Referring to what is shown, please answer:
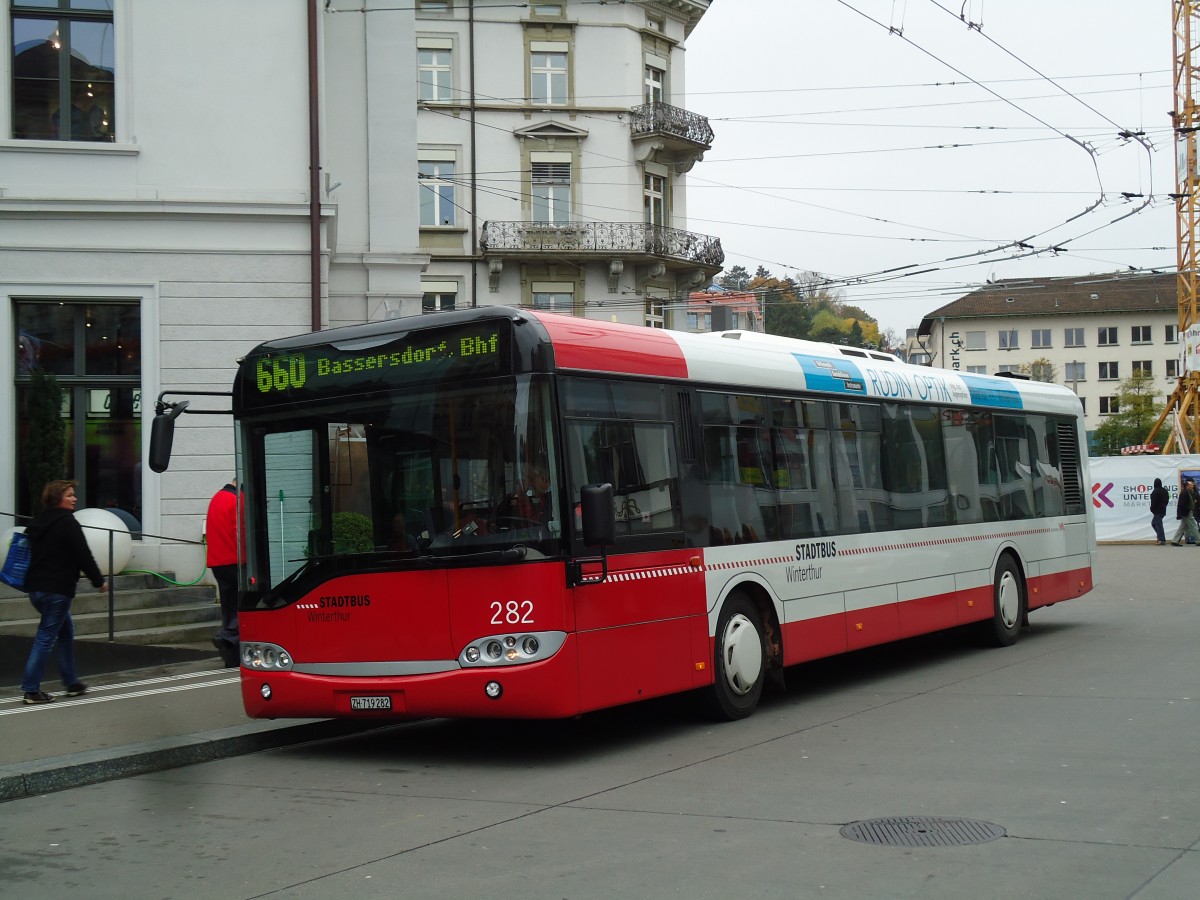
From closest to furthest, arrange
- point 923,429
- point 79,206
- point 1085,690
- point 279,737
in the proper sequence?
1. point 279,737
2. point 1085,690
3. point 923,429
4. point 79,206

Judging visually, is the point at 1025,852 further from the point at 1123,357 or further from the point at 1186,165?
the point at 1123,357

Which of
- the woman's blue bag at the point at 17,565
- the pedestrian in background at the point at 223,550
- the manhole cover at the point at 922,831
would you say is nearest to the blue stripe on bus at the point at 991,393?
the pedestrian in background at the point at 223,550

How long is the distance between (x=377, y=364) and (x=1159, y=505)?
3298cm

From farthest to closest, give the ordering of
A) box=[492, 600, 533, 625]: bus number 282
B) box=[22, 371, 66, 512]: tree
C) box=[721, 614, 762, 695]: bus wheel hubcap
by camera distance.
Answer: box=[22, 371, 66, 512]: tree
box=[721, 614, 762, 695]: bus wheel hubcap
box=[492, 600, 533, 625]: bus number 282

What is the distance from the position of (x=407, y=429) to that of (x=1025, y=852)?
478 centimetres

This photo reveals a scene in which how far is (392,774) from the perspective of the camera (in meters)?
9.02

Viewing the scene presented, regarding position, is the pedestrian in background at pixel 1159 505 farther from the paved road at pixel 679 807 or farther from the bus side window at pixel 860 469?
the paved road at pixel 679 807

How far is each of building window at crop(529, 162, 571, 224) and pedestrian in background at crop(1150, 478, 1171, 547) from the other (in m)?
18.6

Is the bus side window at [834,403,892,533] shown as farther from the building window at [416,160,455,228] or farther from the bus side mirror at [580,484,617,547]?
the building window at [416,160,455,228]

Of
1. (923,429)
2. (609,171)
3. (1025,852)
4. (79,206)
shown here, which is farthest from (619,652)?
(609,171)

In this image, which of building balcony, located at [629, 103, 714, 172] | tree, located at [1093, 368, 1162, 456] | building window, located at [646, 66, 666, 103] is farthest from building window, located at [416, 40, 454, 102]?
tree, located at [1093, 368, 1162, 456]

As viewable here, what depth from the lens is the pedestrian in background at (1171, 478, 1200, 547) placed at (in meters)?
37.6

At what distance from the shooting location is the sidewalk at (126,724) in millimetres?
9062

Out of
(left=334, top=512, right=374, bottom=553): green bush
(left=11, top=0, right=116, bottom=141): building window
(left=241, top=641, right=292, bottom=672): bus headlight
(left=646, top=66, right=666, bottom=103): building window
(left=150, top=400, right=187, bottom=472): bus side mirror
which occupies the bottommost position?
(left=241, top=641, right=292, bottom=672): bus headlight
